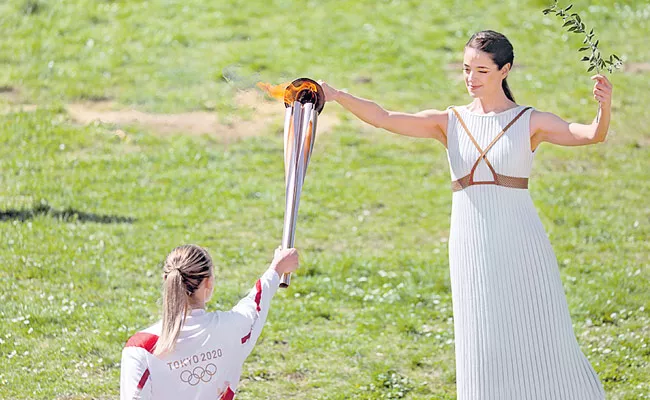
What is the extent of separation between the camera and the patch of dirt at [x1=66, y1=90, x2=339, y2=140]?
13.5 meters

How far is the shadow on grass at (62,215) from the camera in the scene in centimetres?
1039

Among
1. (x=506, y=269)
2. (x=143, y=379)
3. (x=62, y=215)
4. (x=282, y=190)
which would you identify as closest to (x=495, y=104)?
(x=506, y=269)

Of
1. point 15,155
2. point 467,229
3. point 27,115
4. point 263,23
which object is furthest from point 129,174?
point 467,229

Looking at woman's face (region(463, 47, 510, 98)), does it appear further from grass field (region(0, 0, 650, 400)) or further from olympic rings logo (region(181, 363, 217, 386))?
olympic rings logo (region(181, 363, 217, 386))

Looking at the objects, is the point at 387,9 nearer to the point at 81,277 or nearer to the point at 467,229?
the point at 81,277

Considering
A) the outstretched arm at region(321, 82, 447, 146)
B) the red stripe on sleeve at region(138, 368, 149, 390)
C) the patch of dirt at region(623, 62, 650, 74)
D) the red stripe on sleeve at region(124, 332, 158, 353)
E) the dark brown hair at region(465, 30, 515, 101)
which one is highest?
the patch of dirt at region(623, 62, 650, 74)

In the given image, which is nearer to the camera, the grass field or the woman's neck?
the woman's neck

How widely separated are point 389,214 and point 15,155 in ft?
14.9

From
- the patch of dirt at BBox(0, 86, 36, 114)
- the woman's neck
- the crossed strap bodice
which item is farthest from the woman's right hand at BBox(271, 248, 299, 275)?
the patch of dirt at BBox(0, 86, 36, 114)

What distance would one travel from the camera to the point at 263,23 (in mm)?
17078

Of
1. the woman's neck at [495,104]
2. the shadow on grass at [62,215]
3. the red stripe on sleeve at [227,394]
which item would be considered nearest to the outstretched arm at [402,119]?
the woman's neck at [495,104]

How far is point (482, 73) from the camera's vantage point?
5230 millimetres

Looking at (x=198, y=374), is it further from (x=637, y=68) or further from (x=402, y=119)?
(x=637, y=68)

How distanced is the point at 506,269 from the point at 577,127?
0.78 metres
